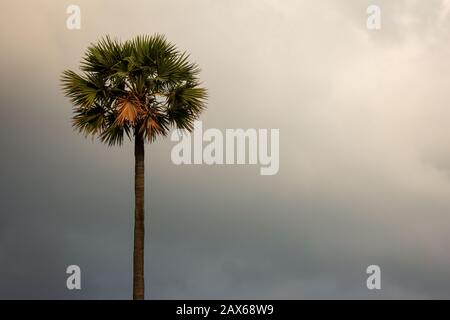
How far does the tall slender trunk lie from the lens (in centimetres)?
3728

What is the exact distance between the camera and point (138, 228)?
37750 millimetres

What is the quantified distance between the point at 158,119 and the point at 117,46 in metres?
3.61

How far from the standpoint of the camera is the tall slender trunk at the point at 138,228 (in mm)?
37281
